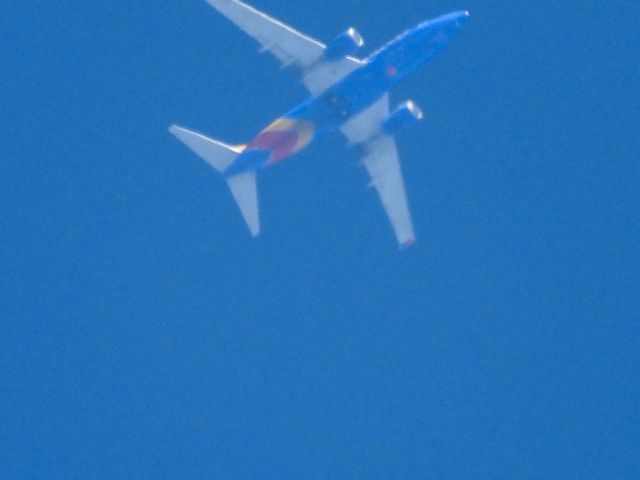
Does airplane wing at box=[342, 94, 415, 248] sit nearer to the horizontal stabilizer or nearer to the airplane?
the airplane

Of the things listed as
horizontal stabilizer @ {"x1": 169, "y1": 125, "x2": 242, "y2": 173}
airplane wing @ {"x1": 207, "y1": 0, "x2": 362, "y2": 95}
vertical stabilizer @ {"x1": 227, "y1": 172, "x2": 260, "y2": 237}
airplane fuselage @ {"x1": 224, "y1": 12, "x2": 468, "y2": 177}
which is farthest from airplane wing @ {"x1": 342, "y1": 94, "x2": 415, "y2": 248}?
horizontal stabilizer @ {"x1": 169, "y1": 125, "x2": 242, "y2": 173}

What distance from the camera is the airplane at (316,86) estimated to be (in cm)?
7344

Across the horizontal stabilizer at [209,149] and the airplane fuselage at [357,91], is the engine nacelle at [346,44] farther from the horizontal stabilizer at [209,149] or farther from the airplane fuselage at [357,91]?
the horizontal stabilizer at [209,149]

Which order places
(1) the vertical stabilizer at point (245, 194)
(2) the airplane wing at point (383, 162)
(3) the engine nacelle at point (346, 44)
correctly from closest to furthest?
(3) the engine nacelle at point (346, 44) < (1) the vertical stabilizer at point (245, 194) < (2) the airplane wing at point (383, 162)

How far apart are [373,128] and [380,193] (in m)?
3.84

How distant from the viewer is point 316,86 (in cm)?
7412

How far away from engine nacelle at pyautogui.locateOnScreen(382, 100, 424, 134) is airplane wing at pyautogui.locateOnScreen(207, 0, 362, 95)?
3636 mm

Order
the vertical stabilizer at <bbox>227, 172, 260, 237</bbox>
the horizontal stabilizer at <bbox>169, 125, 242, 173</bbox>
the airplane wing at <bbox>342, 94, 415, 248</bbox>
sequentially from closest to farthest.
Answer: the horizontal stabilizer at <bbox>169, 125, 242, 173</bbox>, the vertical stabilizer at <bbox>227, 172, 260, 237</bbox>, the airplane wing at <bbox>342, 94, 415, 248</bbox>

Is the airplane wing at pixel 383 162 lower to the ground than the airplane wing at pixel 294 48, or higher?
lower

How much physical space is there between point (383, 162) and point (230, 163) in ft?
28.4

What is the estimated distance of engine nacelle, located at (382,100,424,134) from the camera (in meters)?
75.3

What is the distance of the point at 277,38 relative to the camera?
73.7m

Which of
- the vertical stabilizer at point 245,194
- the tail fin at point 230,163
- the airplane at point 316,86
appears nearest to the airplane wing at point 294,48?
the airplane at point 316,86

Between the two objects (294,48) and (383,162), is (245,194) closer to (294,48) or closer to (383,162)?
(383,162)
